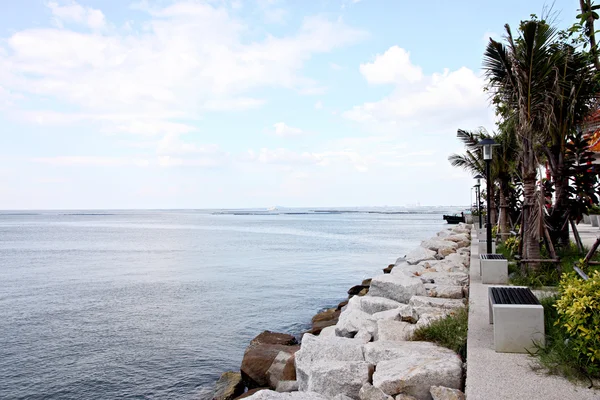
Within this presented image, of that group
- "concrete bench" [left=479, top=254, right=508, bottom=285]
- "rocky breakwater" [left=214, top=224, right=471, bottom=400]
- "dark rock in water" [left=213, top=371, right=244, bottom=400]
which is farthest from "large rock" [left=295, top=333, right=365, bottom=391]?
"concrete bench" [left=479, top=254, right=508, bottom=285]

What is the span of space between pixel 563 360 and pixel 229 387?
4.70m

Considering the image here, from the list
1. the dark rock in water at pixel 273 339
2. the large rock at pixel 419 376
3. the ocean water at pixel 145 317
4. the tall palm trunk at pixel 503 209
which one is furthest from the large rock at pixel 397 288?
the tall palm trunk at pixel 503 209

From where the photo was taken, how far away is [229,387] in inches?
290

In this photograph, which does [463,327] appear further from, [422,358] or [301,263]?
[301,263]

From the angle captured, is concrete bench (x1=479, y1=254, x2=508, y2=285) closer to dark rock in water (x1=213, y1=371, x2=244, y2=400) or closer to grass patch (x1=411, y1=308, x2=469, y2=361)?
grass patch (x1=411, y1=308, x2=469, y2=361)

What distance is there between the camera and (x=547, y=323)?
5.56 metres

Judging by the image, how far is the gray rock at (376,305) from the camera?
28.1ft

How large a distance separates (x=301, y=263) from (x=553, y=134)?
16253 millimetres

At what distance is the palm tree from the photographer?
898cm

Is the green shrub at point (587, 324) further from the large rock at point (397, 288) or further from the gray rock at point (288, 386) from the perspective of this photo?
the large rock at point (397, 288)

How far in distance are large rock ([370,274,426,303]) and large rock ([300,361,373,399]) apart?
3926mm

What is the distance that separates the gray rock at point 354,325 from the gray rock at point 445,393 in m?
2.54

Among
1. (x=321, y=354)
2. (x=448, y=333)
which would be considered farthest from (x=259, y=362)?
(x=448, y=333)

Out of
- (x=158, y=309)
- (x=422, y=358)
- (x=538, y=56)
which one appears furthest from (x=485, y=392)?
(x=158, y=309)
